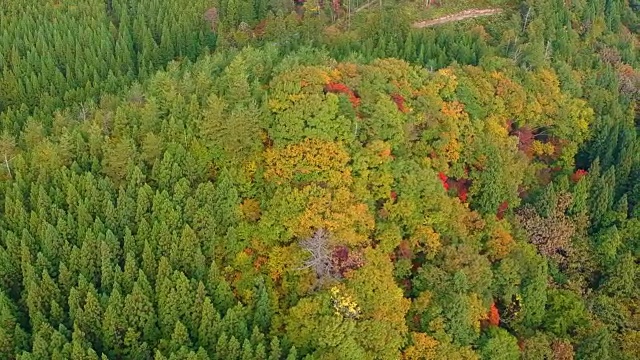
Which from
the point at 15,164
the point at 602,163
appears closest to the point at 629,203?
the point at 602,163

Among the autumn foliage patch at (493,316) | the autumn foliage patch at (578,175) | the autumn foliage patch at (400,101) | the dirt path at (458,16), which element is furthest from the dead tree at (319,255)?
the dirt path at (458,16)

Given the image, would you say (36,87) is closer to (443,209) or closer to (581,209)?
(443,209)

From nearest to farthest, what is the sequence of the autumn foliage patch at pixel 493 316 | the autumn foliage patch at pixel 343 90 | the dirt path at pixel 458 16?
the autumn foliage patch at pixel 493 316 → the autumn foliage patch at pixel 343 90 → the dirt path at pixel 458 16

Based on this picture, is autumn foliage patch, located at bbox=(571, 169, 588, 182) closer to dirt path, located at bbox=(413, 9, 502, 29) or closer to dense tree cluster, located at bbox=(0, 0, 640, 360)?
dense tree cluster, located at bbox=(0, 0, 640, 360)

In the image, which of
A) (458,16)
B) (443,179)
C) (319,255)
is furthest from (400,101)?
(458,16)

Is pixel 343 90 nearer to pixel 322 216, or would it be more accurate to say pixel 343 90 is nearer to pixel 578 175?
pixel 322 216

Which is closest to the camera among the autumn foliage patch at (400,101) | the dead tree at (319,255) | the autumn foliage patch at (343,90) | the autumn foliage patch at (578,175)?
the dead tree at (319,255)

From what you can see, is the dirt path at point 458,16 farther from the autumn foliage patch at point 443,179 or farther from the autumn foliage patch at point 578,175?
the autumn foliage patch at point 443,179
